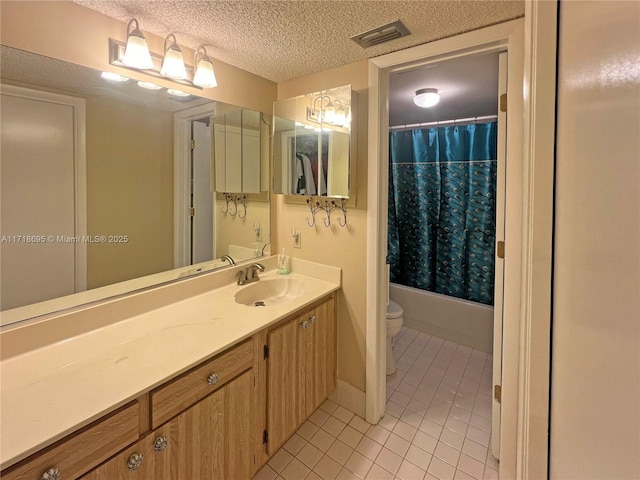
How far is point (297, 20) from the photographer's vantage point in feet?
4.37

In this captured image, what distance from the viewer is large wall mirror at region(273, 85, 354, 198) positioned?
1.80 metres

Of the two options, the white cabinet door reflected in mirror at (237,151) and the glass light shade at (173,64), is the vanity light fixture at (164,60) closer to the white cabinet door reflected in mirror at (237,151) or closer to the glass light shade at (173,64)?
the glass light shade at (173,64)

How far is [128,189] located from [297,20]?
1.08 m

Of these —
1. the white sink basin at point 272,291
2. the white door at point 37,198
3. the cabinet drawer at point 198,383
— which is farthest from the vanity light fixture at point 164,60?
the cabinet drawer at point 198,383

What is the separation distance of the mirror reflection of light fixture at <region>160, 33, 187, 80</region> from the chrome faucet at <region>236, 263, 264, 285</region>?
1.12 m

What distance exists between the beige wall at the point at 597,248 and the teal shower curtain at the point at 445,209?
2.59 metres

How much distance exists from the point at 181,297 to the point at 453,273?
2.50 metres

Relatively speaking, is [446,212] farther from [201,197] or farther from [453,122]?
[201,197]

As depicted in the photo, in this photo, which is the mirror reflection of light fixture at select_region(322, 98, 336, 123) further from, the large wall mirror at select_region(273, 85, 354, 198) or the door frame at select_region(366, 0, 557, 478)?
the door frame at select_region(366, 0, 557, 478)

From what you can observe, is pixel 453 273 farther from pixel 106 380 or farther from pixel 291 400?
pixel 106 380

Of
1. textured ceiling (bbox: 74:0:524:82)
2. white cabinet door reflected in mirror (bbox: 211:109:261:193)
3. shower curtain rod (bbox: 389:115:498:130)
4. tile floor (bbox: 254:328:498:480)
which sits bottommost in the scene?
tile floor (bbox: 254:328:498:480)

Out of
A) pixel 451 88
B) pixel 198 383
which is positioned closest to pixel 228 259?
pixel 198 383

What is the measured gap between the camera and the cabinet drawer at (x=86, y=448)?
0.76 meters

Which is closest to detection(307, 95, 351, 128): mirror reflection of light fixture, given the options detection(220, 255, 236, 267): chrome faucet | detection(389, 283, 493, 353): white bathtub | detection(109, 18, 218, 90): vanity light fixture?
detection(109, 18, 218, 90): vanity light fixture
